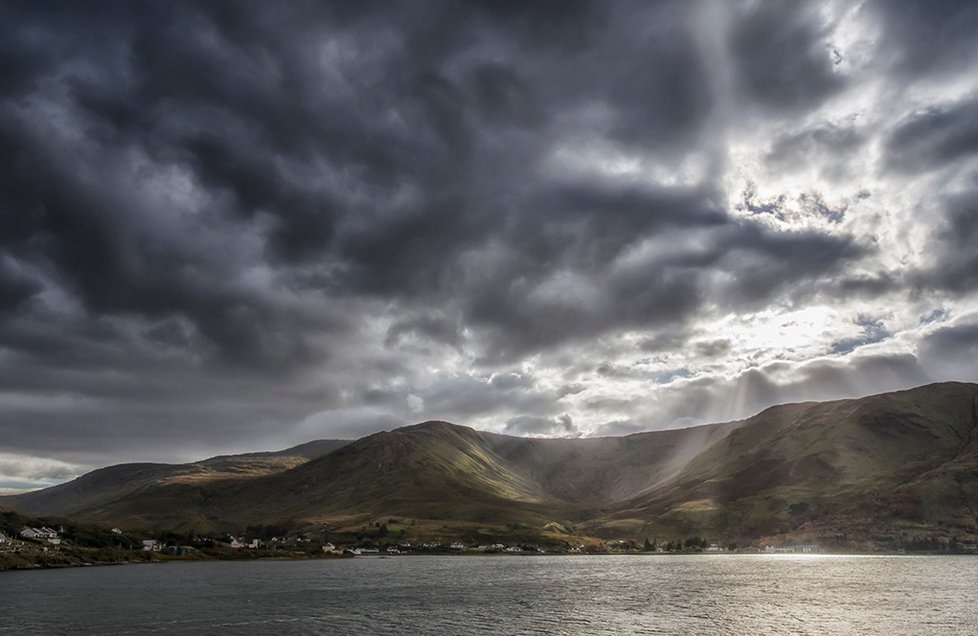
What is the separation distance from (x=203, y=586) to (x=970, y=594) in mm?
210091

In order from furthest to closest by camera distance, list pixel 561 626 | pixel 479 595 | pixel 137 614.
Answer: pixel 479 595, pixel 137 614, pixel 561 626

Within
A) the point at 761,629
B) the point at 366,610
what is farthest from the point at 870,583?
the point at 366,610

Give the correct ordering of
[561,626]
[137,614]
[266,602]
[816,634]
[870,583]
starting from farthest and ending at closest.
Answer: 1. [870,583]
2. [266,602]
3. [137,614]
4. [561,626]
5. [816,634]

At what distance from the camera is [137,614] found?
12369 centimetres

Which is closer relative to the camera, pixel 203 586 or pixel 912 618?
pixel 912 618

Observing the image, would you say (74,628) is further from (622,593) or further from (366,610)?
(622,593)

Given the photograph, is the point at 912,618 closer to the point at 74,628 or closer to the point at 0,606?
the point at 74,628

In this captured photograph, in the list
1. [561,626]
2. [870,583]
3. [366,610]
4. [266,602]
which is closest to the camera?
[561,626]

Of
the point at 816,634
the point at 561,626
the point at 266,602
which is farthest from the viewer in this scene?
the point at 266,602

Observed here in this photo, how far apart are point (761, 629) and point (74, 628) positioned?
116 meters

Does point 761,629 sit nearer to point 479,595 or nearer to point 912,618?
point 912,618

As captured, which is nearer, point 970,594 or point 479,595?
point 970,594

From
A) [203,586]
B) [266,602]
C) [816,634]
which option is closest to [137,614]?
[266,602]

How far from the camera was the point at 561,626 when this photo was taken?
357 feet
